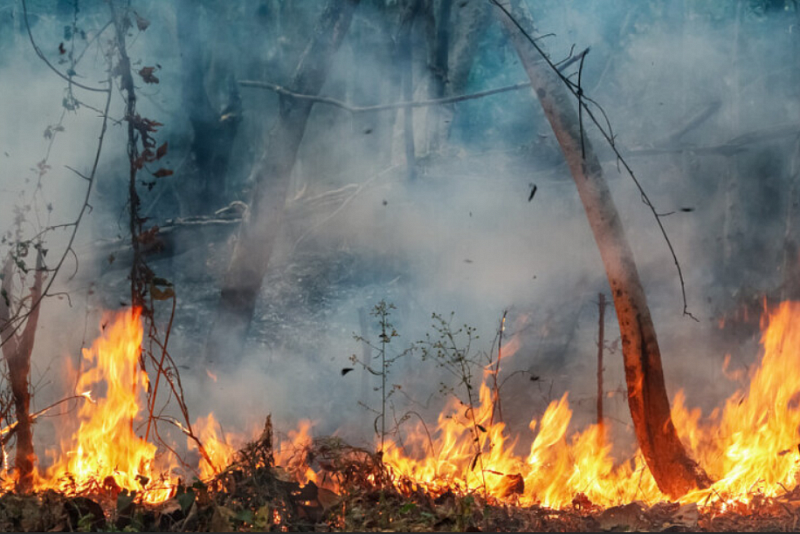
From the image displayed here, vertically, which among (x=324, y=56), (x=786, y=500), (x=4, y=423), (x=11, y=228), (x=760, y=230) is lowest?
(x=786, y=500)

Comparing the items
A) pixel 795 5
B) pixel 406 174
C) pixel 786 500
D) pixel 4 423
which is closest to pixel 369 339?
pixel 406 174

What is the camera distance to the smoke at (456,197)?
A: 236 inches

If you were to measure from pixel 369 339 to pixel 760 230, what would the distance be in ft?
12.0

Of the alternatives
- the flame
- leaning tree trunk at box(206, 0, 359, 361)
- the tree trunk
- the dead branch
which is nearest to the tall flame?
leaning tree trunk at box(206, 0, 359, 361)

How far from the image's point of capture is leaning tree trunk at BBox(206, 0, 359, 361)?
586 centimetres

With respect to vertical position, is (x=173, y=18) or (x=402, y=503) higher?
(x=173, y=18)

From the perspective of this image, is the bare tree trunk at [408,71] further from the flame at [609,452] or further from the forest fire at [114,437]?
the forest fire at [114,437]

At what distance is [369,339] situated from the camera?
20.6 feet

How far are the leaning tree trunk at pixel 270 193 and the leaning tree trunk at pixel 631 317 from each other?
1819 millimetres

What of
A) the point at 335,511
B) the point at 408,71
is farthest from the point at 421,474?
the point at 408,71

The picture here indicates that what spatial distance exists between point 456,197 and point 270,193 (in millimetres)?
1628

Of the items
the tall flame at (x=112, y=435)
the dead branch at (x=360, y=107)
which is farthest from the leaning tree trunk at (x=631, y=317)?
the tall flame at (x=112, y=435)

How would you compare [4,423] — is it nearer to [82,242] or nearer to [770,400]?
[82,242]

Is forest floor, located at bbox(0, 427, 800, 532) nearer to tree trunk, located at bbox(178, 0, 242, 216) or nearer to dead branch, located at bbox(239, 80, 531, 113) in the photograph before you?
tree trunk, located at bbox(178, 0, 242, 216)
